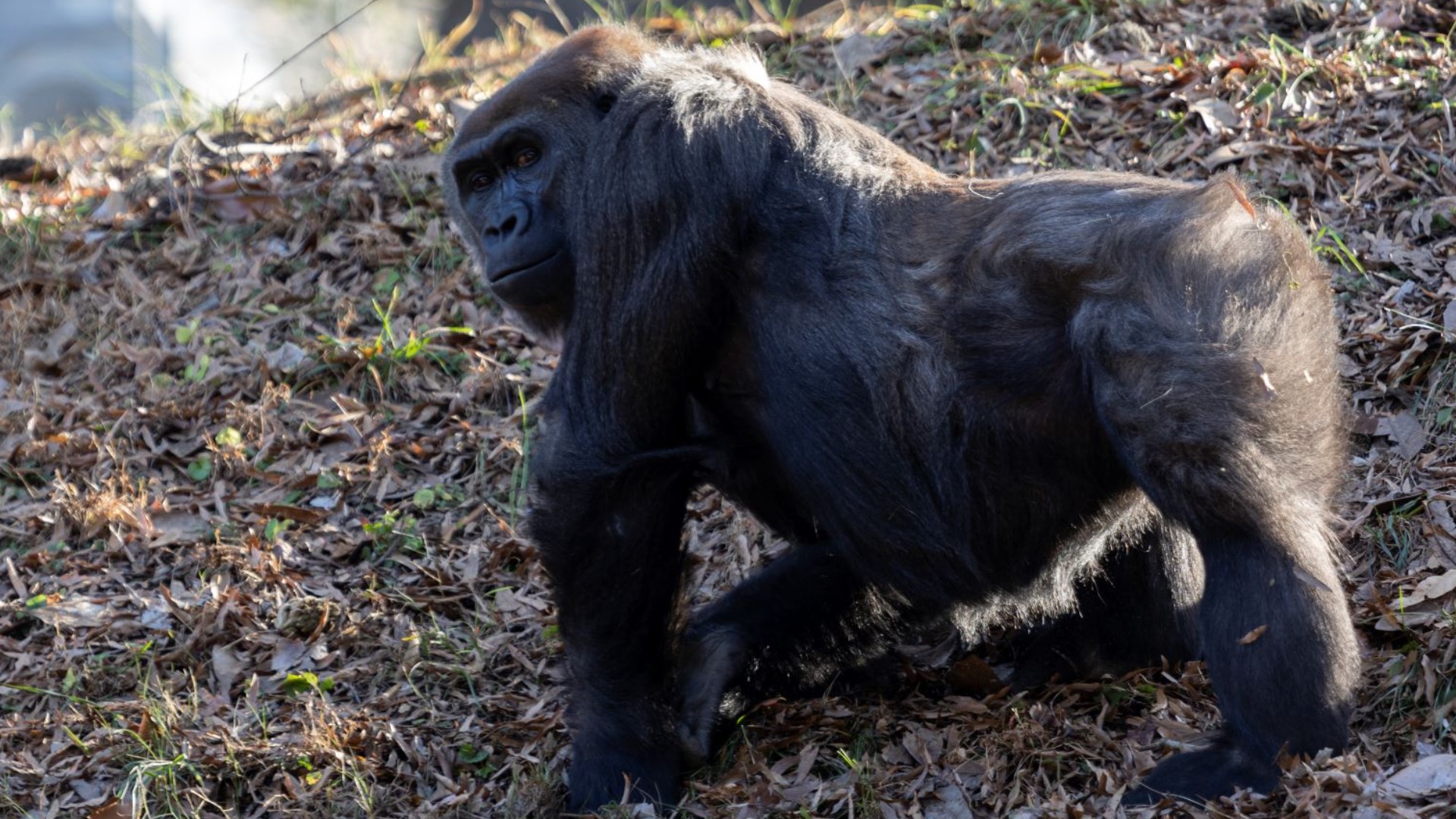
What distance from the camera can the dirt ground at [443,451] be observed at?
4.31 m

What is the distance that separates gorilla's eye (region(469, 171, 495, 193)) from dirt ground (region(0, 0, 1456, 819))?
1.06 m

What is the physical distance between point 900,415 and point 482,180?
1730mm

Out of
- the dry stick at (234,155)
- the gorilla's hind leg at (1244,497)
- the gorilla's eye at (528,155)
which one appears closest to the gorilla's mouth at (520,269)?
the gorilla's eye at (528,155)

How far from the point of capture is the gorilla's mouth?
180 inches

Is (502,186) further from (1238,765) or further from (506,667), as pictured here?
(1238,765)

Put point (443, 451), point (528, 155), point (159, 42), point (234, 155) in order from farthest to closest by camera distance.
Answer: point (159, 42), point (234, 155), point (443, 451), point (528, 155)

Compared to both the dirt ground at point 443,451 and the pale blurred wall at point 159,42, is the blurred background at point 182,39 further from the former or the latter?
the dirt ground at point 443,451

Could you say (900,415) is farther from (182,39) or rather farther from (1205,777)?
(182,39)

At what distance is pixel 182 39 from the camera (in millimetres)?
15469

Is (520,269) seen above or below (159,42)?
below

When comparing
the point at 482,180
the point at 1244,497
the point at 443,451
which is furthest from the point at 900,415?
the point at 443,451

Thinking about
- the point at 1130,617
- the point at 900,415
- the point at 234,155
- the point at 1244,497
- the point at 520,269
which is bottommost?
the point at 1130,617

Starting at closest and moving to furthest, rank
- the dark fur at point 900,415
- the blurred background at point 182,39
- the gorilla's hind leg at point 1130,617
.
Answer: the dark fur at point 900,415, the gorilla's hind leg at point 1130,617, the blurred background at point 182,39

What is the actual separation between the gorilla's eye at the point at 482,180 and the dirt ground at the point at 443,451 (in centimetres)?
106
